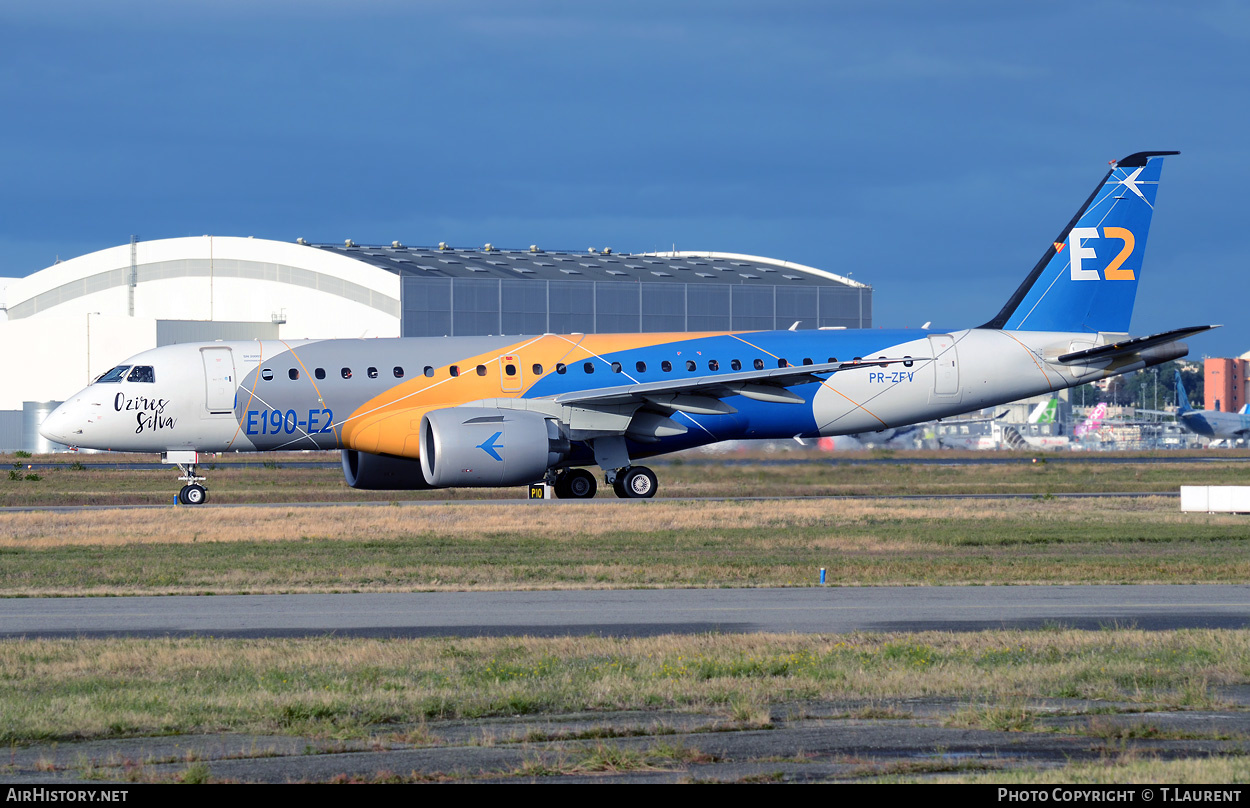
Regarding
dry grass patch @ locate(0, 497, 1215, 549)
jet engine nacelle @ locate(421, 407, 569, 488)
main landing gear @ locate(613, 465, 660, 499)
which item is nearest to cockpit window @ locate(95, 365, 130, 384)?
dry grass patch @ locate(0, 497, 1215, 549)

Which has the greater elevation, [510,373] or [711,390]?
[510,373]

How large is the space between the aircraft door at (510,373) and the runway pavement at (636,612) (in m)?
14.8

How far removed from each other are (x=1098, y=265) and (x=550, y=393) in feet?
48.8

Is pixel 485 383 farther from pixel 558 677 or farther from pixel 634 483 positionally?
pixel 558 677

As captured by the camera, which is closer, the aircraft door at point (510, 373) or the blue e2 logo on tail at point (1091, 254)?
the aircraft door at point (510, 373)

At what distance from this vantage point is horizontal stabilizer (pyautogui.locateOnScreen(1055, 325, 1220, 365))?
109 feet

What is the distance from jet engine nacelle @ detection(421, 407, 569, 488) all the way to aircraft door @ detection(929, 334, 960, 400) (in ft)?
33.4

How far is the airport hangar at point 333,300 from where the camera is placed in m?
74.1

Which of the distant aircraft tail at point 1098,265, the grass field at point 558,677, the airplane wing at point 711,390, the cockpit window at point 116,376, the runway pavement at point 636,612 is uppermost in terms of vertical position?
the distant aircraft tail at point 1098,265

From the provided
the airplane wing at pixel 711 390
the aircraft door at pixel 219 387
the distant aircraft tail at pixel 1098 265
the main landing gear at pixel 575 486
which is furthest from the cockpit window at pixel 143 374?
the distant aircraft tail at pixel 1098 265

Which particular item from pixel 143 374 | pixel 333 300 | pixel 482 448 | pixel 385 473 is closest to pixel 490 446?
pixel 482 448

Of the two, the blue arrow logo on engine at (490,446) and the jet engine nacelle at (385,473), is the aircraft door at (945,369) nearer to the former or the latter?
the blue arrow logo on engine at (490,446)

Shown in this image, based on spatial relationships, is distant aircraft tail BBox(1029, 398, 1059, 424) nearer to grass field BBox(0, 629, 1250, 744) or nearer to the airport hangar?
the airport hangar

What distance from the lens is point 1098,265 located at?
36500 millimetres
